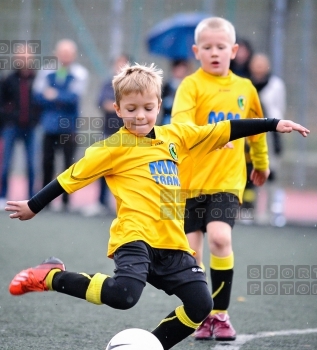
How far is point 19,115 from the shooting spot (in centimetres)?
1173

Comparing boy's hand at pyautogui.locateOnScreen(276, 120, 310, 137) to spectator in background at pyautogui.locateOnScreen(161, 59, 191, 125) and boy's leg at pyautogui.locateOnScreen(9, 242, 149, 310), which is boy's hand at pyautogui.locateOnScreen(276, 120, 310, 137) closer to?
boy's leg at pyautogui.locateOnScreen(9, 242, 149, 310)

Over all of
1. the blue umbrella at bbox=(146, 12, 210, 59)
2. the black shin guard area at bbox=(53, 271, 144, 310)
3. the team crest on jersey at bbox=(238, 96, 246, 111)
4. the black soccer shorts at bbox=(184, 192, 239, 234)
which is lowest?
the black shin guard area at bbox=(53, 271, 144, 310)

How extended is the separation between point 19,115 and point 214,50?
6.74m

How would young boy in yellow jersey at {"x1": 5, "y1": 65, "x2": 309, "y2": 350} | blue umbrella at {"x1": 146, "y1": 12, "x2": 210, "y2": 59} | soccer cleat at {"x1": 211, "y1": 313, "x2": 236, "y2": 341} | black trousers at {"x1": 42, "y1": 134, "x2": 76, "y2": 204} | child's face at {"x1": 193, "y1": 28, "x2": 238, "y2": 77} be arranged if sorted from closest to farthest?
young boy in yellow jersey at {"x1": 5, "y1": 65, "x2": 309, "y2": 350}, soccer cleat at {"x1": 211, "y1": 313, "x2": 236, "y2": 341}, child's face at {"x1": 193, "y1": 28, "x2": 238, "y2": 77}, black trousers at {"x1": 42, "y1": 134, "x2": 76, "y2": 204}, blue umbrella at {"x1": 146, "y1": 12, "x2": 210, "y2": 59}

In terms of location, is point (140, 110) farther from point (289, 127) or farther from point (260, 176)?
point (260, 176)

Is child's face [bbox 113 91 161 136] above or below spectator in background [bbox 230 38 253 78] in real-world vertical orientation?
below

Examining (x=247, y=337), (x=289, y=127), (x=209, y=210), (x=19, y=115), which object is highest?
(x=19, y=115)

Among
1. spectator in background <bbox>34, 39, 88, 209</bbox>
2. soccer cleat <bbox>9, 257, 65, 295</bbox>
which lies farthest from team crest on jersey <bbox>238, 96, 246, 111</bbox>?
spectator in background <bbox>34, 39, 88, 209</bbox>

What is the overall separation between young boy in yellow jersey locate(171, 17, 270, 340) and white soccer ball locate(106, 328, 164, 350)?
1103 mm

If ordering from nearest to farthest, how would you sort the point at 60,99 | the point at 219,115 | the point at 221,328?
the point at 221,328 < the point at 219,115 < the point at 60,99

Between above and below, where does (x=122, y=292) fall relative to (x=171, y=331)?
above

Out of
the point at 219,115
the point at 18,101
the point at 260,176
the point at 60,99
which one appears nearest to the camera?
the point at 219,115

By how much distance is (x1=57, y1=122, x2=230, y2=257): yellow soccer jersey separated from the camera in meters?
4.27

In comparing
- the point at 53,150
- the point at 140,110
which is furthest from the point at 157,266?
the point at 53,150
